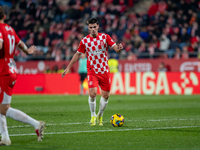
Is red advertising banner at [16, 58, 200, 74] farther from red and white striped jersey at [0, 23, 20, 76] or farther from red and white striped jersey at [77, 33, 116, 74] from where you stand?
red and white striped jersey at [0, 23, 20, 76]

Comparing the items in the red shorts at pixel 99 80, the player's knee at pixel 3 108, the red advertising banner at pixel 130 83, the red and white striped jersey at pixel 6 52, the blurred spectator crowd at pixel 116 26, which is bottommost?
the red advertising banner at pixel 130 83

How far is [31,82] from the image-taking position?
21.8 m

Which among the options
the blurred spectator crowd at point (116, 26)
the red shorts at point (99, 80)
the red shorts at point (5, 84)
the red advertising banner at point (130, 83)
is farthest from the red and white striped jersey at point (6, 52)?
the blurred spectator crowd at point (116, 26)

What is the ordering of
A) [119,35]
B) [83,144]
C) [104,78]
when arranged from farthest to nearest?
1. [119,35]
2. [104,78]
3. [83,144]

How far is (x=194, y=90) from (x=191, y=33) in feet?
14.7

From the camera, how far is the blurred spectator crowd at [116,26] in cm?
2208

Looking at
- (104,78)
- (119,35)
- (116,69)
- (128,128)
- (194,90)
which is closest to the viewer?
(128,128)

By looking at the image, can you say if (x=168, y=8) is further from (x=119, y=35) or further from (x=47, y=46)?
(x=47, y=46)

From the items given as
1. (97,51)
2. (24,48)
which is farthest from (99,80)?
(24,48)

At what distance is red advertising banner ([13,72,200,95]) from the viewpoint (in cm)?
1932

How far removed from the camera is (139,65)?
21.7 metres

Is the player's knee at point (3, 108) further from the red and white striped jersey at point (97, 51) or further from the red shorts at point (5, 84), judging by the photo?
the red and white striped jersey at point (97, 51)

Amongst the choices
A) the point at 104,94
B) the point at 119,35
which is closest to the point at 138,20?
the point at 119,35

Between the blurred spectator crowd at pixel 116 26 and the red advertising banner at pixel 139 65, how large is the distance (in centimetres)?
36
